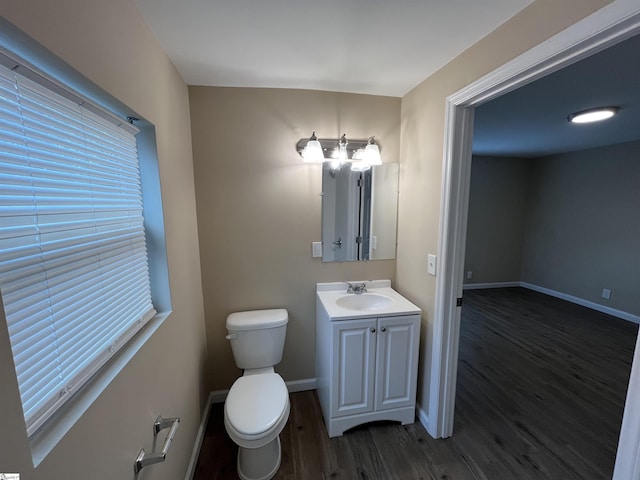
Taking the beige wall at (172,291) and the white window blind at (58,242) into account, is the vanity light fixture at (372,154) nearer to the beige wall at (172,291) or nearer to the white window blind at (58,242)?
the beige wall at (172,291)

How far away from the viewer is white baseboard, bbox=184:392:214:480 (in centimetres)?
145

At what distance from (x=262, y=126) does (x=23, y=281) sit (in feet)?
5.17

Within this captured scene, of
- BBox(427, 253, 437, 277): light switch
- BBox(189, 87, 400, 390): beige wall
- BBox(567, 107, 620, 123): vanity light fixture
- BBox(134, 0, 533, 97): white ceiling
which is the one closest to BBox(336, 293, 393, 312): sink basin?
BBox(189, 87, 400, 390): beige wall

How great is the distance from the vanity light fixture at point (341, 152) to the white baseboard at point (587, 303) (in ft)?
13.8

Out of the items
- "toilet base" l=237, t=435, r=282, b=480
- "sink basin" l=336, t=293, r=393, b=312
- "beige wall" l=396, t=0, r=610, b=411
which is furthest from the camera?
"sink basin" l=336, t=293, r=393, b=312

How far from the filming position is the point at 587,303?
12.7 feet

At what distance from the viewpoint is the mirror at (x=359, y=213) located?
2002 millimetres

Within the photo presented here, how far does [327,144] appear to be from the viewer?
6.33 ft

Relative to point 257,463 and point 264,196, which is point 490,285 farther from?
point 257,463

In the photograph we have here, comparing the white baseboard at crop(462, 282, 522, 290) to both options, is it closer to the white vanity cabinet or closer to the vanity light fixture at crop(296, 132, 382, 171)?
the white vanity cabinet

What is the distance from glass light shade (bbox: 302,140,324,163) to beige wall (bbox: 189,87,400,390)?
13cm

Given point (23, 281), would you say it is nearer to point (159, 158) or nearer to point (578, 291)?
point (159, 158)

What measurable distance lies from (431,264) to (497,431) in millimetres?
1244

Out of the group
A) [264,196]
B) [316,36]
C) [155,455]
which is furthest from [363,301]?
[316,36]
